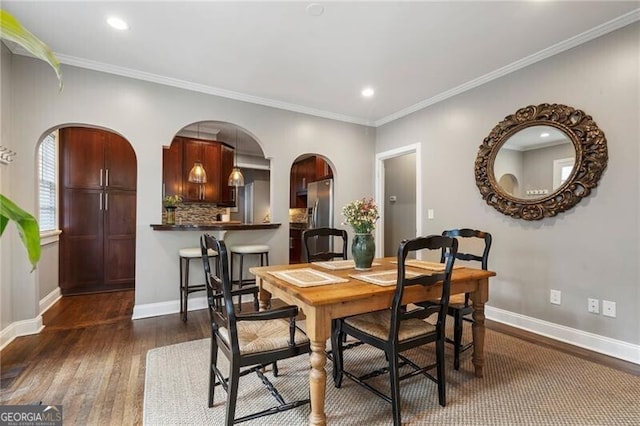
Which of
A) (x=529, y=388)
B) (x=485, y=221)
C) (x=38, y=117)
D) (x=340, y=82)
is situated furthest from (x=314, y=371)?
(x=38, y=117)

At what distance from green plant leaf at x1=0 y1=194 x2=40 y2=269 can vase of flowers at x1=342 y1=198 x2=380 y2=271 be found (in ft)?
5.75

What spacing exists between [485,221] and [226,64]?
127 inches

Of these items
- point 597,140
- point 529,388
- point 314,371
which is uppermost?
point 597,140

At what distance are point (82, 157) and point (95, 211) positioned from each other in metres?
0.76

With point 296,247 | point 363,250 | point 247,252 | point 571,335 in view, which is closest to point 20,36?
point 363,250

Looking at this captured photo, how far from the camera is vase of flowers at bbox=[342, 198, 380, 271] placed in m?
2.17

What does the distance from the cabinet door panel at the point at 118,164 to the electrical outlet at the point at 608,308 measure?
18.5 feet

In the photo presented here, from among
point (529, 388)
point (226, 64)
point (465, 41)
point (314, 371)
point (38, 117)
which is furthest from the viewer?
point (226, 64)

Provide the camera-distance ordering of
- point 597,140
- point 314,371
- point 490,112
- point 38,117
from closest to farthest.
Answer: point 314,371 < point 597,140 < point 38,117 < point 490,112

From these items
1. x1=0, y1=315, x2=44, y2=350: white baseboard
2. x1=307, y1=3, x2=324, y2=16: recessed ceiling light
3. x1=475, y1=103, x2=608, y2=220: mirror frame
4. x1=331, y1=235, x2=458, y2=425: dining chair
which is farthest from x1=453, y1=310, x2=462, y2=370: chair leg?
x1=0, y1=315, x2=44, y2=350: white baseboard

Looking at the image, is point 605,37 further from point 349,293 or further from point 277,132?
point 277,132

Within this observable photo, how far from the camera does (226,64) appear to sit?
319 cm

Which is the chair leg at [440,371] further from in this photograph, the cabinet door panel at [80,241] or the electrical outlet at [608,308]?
the cabinet door panel at [80,241]

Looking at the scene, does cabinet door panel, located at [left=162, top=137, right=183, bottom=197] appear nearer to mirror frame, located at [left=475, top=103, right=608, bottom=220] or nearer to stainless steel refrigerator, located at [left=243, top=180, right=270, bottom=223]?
stainless steel refrigerator, located at [left=243, top=180, right=270, bottom=223]
